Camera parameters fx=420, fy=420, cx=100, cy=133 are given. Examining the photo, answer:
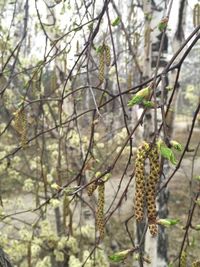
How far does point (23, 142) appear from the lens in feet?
6.17

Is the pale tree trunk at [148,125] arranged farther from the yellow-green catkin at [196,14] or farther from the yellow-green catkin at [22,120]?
the yellow-green catkin at [22,120]

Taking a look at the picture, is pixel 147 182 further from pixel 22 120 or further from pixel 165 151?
pixel 22 120

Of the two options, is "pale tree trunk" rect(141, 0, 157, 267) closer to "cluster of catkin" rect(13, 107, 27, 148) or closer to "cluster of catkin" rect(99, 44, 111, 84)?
"cluster of catkin" rect(99, 44, 111, 84)

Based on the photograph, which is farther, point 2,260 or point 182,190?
point 182,190

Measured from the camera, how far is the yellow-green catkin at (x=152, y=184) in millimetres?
925

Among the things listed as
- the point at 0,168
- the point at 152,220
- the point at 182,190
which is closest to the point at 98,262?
the point at 0,168

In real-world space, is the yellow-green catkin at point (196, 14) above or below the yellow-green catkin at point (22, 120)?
above

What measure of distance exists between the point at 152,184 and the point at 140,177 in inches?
1.5

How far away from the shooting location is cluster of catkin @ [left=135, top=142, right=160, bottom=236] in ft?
3.03

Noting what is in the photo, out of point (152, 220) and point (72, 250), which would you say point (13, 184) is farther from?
point (152, 220)

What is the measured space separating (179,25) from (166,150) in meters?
2.98

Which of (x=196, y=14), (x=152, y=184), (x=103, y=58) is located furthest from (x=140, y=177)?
(x=196, y=14)

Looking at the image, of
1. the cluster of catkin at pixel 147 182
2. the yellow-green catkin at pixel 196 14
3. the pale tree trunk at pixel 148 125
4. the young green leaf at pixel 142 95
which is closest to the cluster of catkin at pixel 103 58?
the young green leaf at pixel 142 95

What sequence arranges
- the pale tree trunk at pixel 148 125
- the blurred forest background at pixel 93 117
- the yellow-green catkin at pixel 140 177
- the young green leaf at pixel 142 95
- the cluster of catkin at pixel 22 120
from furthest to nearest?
1. the pale tree trunk at pixel 148 125
2. the cluster of catkin at pixel 22 120
3. the blurred forest background at pixel 93 117
4. the young green leaf at pixel 142 95
5. the yellow-green catkin at pixel 140 177
